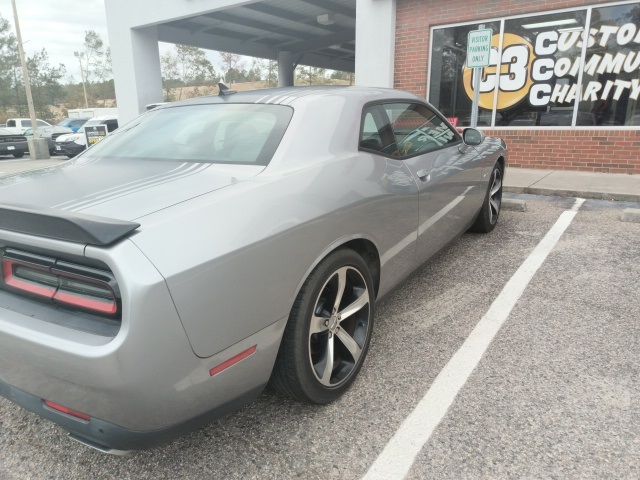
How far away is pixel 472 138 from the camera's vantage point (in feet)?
13.1

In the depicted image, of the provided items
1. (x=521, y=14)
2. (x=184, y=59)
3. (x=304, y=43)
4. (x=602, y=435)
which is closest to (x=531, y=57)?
(x=521, y=14)

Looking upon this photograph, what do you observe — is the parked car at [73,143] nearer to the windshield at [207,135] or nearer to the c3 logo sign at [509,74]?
the c3 logo sign at [509,74]

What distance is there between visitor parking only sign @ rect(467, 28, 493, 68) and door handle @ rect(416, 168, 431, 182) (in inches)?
148

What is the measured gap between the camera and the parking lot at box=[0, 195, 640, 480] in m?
1.88

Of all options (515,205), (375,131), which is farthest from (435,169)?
(515,205)

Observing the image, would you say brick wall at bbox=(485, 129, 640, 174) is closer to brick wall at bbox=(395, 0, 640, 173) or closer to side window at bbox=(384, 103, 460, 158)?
brick wall at bbox=(395, 0, 640, 173)

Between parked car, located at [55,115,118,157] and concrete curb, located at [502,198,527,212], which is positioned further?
parked car, located at [55,115,118,157]

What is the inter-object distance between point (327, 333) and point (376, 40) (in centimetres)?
826

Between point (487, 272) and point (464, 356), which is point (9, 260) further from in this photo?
point (487, 272)

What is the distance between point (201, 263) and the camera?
152 centimetres

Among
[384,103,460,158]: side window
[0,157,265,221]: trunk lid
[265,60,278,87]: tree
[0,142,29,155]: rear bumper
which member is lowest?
[0,142,29,155]: rear bumper

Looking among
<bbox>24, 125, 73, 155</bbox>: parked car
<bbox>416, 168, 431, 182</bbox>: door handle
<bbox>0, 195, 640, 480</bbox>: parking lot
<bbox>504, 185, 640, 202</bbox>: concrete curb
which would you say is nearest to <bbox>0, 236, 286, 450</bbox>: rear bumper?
<bbox>0, 195, 640, 480</bbox>: parking lot

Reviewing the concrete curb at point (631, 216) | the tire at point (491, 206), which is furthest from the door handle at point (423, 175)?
the concrete curb at point (631, 216)

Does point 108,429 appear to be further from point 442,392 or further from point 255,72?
point 255,72
